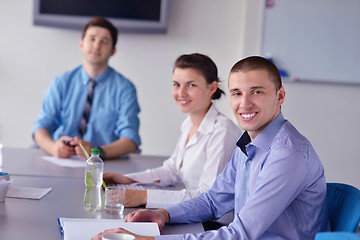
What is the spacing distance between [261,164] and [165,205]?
19.0 inches

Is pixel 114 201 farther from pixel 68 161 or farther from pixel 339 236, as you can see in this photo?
pixel 68 161

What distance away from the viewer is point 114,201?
1578mm

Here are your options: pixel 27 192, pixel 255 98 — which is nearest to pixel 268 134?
pixel 255 98

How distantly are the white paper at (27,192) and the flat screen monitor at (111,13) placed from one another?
110 inches

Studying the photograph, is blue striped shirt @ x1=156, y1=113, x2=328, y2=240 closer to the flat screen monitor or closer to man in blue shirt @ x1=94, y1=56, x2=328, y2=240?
man in blue shirt @ x1=94, y1=56, x2=328, y2=240

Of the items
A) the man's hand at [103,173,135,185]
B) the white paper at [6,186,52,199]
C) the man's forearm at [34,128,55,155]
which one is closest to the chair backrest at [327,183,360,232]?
the man's hand at [103,173,135,185]

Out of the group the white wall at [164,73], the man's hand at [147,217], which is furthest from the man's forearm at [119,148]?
the white wall at [164,73]

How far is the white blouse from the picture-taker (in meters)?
1.97

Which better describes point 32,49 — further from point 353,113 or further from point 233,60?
point 353,113

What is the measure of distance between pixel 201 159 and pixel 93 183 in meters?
0.61

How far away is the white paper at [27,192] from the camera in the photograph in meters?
1.69

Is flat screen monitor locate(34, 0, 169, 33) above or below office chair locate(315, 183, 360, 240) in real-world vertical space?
above

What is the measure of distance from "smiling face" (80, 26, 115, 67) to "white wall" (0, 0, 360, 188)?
124 cm


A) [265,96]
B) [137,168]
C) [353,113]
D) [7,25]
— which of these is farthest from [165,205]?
[7,25]
